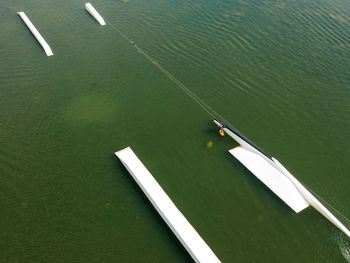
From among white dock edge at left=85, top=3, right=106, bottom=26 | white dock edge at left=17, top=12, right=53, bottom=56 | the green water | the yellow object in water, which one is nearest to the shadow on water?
the green water

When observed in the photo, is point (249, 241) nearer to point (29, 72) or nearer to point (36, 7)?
point (29, 72)

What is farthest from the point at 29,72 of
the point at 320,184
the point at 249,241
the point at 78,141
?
the point at 320,184

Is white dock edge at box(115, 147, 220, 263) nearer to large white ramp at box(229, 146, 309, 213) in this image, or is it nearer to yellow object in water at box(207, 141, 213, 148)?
yellow object in water at box(207, 141, 213, 148)

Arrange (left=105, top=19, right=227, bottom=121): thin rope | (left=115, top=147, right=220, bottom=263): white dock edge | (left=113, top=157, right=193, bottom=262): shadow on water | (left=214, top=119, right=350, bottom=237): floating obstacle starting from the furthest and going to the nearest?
1. (left=105, top=19, right=227, bottom=121): thin rope
2. (left=214, top=119, right=350, bottom=237): floating obstacle
3. (left=113, top=157, right=193, bottom=262): shadow on water
4. (left=115, top=147, right=220, bottom=263): white dock edge

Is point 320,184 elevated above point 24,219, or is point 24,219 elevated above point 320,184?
point 320,184

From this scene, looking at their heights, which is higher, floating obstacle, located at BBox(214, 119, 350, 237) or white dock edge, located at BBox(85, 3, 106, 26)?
white dock edge, located at BBox(85, 3, 106, 26)

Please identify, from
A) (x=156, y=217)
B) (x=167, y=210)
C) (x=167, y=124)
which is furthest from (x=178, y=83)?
(x=156, y=217)

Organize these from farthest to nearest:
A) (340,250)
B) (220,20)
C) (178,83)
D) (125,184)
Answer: (220,20)
(178,83)
(125,184)
(340,250)

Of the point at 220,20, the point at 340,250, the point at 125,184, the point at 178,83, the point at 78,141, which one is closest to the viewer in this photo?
the point at 340,250
